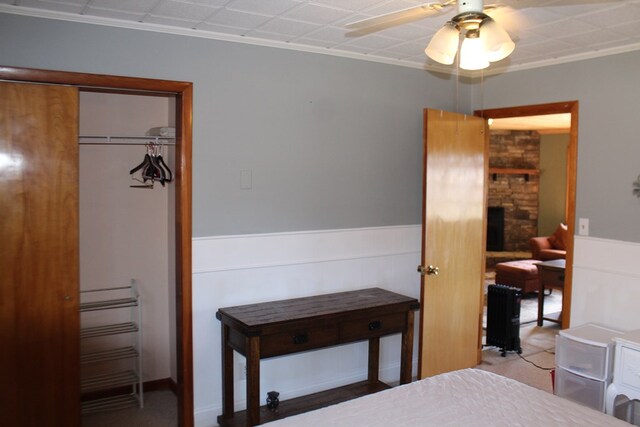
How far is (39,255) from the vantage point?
9.27ft

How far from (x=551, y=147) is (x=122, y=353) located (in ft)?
24.9

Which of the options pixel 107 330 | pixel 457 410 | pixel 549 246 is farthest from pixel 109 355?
pixel 549 246

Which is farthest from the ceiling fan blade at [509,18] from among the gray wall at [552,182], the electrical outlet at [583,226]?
the gray wall at [552,182]

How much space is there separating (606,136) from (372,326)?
6.56 ft

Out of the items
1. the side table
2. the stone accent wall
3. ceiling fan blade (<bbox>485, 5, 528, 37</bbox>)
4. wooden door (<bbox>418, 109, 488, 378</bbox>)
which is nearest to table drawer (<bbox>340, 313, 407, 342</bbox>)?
wooden door (<bbox>418, 109, 488, 378</bbox>)

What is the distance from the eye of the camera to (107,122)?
12.4 ft

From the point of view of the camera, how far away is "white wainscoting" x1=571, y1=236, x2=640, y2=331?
135 inches

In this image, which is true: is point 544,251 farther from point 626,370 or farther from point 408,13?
point 408,13

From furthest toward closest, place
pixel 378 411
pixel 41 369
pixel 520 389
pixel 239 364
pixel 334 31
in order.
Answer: pixel 239 364 < pixel 334 31 < pixel 41 369 < pixel 520 389 < pixel 378 411

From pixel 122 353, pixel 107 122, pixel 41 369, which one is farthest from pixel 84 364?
pixel 107 122

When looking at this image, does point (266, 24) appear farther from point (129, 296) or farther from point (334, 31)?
point (129, 296)

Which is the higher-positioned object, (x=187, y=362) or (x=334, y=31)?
(x=334, y=31)

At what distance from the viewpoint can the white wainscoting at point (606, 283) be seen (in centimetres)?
343

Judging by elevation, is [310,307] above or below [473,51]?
below
